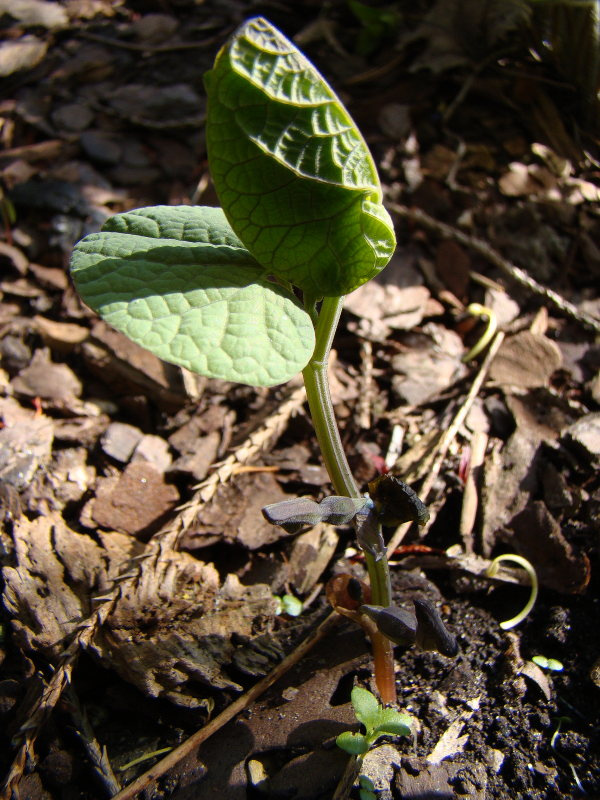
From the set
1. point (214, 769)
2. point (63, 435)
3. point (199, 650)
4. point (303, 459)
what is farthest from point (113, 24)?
point (214, 769)

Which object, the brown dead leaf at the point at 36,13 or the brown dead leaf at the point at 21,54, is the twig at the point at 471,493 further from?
the brown dead leaf at the point at 36,13

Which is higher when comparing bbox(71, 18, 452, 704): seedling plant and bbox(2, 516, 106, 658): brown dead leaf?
bbox(71, 18, 452, 704): seedling plant

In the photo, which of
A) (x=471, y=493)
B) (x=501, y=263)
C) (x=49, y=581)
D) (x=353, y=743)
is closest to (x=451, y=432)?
(x=471, y=493)

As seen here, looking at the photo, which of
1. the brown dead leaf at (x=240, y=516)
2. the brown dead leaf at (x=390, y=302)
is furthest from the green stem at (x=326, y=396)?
the brown dead leaf at (x=390, y=302)

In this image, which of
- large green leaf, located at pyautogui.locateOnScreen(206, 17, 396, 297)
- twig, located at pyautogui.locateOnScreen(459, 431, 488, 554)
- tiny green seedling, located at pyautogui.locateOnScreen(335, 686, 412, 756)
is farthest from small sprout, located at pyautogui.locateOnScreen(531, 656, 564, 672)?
large green leaf, located at pyautogui.locateOnScreen(206, 17, 396, 297)

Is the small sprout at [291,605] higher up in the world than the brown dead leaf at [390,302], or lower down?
lower down

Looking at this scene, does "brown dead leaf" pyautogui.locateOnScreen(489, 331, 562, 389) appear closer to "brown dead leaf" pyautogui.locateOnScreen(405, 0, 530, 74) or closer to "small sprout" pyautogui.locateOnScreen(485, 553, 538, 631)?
"small sprout" pyautogui.locateOnScreen(485, 553, 538, 631)

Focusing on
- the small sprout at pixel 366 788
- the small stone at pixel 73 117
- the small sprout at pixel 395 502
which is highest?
the small sprout at pixel 395 502
